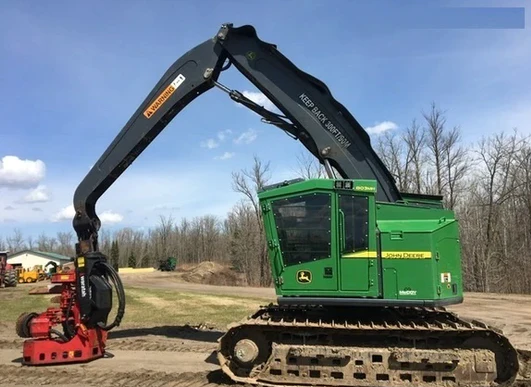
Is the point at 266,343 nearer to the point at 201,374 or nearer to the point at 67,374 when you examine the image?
the point at 201,374

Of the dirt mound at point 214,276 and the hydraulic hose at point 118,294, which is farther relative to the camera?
the dirt mound at point 214,276

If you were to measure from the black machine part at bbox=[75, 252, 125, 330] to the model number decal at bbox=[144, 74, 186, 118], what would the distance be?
302 centimetres

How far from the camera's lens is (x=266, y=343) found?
7.54 meters

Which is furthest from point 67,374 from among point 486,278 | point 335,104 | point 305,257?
point 486,278

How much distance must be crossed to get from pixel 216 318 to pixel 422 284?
10.5 metres

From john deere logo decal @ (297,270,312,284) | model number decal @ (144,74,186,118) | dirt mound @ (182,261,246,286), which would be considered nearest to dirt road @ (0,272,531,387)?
john deere logo decal @ (297,270,312,284)

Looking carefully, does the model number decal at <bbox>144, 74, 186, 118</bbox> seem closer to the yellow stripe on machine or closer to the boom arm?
the boom arm

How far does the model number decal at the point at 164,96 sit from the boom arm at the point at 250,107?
0.02 meters

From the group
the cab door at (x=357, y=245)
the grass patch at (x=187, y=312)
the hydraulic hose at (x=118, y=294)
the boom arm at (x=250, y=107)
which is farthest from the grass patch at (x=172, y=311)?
the cab door at (x=357, y=245)

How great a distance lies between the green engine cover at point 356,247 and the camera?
7203 mm

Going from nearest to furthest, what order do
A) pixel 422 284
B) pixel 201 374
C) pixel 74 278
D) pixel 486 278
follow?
pixel 422 284 < pixel 201 374 < pixel 74 278 < pixel 486 278

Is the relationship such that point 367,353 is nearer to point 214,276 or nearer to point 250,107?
point 250,107

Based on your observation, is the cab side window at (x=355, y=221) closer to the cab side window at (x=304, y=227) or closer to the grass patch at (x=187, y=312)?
the cab side window at (x=304, y=227)

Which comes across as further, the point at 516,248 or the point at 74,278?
the point at 516,248
